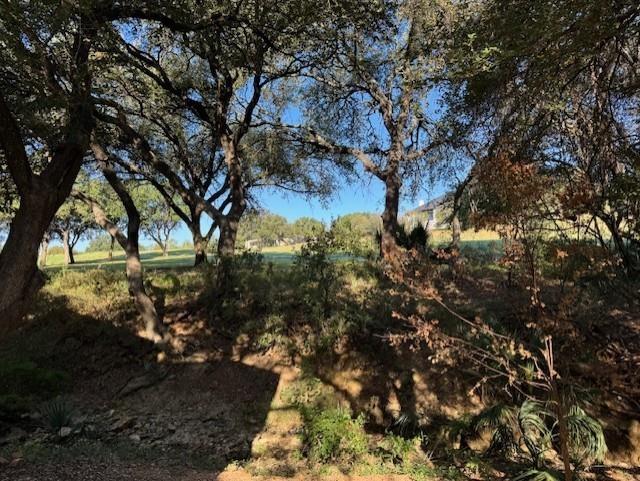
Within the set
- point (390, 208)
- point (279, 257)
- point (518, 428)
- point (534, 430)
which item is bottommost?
point (518, 428)

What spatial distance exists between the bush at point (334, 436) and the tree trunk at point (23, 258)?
12.4 feet

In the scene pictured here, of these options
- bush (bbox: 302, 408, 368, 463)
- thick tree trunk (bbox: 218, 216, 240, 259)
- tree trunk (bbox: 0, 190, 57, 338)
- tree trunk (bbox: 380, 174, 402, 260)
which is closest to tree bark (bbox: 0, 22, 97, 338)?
tree trunk (bbox: 0, 190, 57, 338)

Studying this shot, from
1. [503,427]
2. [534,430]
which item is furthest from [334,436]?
[534,430]

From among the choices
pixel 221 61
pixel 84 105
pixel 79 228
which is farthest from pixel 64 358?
pixel 79 228

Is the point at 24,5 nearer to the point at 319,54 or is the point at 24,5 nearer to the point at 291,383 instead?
the point at 319,54

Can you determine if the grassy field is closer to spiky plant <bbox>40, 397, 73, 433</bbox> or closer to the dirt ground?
the dirt ground

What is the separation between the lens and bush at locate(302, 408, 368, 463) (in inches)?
235

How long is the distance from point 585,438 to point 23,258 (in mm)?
5749

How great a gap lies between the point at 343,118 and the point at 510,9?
864 centimetres

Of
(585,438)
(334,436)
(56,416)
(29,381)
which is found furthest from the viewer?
(29,381)

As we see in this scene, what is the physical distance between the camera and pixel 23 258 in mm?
4398

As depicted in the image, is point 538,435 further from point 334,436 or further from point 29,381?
point 29,381

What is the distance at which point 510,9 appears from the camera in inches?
178

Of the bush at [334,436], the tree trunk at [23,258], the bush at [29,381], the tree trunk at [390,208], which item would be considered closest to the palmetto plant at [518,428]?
the bush at [334,436]
